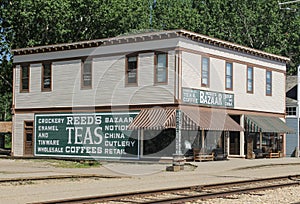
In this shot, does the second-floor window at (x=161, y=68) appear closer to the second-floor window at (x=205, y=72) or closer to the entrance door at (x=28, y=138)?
the second-floor window at (x=205, y=72)

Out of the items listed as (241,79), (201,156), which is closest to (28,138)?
(201,156)

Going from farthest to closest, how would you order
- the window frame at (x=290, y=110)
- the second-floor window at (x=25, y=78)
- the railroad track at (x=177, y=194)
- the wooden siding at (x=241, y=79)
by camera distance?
the window frame at (x=290, y=110) < the second-floor window at (x=25, y=78) < the wooden siding at (x=241, y=79) < the railroad track at (x=177, y=194)

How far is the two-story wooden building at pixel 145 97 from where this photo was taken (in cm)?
3338

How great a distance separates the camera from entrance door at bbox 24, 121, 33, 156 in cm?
3959

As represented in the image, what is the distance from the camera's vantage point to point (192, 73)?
3378 cm

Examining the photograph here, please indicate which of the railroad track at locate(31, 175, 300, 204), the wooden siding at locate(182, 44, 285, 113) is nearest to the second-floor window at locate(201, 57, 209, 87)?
the wooden siding at locate(182, 44, 285, 113)

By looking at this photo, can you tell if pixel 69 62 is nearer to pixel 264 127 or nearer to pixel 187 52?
pixel 187 52

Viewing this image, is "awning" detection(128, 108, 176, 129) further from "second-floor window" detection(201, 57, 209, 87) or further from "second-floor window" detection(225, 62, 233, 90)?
"second-floor window" detection(225, 62, 233, 90)

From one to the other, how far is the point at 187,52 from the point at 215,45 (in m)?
3.12

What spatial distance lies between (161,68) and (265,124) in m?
9.47

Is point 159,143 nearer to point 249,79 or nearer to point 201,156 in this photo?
point 201,156

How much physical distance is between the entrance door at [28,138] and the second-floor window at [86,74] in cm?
536

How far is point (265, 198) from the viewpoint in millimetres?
16188

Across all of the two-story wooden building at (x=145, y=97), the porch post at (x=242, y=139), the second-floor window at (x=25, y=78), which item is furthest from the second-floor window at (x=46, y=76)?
the porch post at (x=242, y=139)
